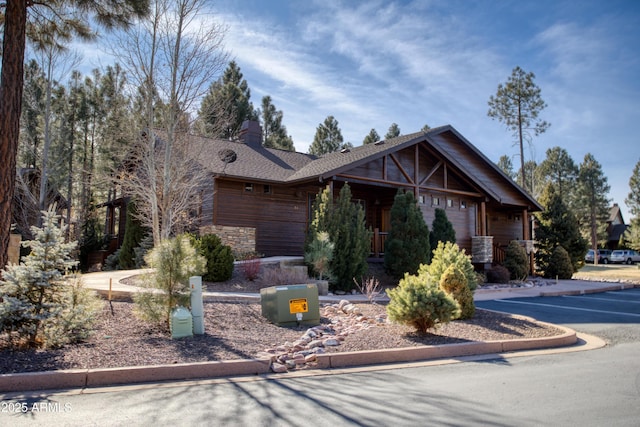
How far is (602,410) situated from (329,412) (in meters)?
2.49

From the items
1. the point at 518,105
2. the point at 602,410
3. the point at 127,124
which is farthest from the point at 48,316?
the point at 518,105

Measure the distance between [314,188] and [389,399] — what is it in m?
13.4

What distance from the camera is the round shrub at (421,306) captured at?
6.84 metres

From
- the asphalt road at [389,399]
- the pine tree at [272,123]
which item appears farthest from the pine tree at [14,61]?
the pine tree at [272,123]

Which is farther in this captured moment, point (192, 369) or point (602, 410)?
point (192, 369)

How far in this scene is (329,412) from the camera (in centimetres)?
396

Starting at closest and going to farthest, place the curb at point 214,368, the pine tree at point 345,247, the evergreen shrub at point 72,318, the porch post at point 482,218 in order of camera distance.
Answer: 1. the curb at point 214,368
2. the evergreen shrub at point 72,318
3. the pine tree at point 345,247
4. the porch post at point 482,218

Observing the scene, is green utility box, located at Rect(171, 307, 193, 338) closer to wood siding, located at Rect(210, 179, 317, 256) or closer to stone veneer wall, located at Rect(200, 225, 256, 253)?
stone veneer wall, located at Rect(200, 225, 256, 253)

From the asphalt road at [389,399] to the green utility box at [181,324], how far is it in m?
1.70

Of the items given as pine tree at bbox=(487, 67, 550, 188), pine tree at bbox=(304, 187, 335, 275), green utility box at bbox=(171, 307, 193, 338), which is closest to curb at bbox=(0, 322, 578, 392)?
green utility box at bbox=(171, 307, 193, 338)

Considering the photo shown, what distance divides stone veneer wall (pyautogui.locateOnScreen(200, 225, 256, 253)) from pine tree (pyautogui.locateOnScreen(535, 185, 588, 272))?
541 inches

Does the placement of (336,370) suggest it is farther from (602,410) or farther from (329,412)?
(602,410)

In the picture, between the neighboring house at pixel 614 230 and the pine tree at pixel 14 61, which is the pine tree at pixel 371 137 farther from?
the neighboring house at pixel 614 230

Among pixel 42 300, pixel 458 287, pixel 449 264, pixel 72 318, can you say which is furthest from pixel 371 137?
pixel 42 300
